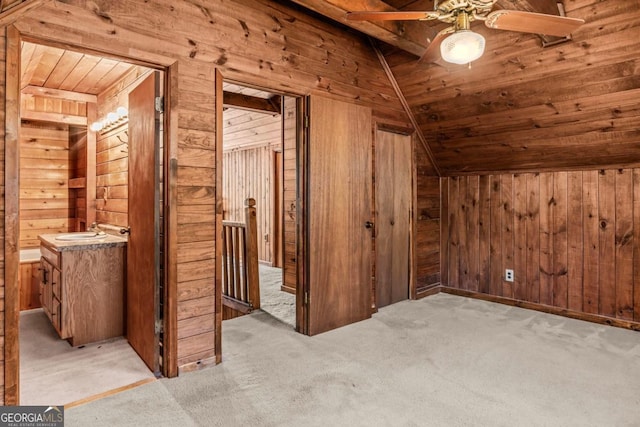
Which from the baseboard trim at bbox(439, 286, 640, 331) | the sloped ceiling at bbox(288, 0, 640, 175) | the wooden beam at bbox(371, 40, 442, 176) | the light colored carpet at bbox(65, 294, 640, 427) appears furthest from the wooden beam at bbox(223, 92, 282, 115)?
the baseboard trim at bbox(439, 286, 640, 331)

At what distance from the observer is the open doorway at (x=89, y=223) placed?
2391 mm

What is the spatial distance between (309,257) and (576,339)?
2.26m

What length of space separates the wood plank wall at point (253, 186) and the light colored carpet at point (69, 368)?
10.2ft

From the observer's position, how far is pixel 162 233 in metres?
2.39

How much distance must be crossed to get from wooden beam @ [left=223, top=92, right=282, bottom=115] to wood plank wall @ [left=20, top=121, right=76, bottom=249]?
2.22 metres

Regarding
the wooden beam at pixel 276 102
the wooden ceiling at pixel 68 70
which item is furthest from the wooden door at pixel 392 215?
the wooden ceiling at pixel 68 70

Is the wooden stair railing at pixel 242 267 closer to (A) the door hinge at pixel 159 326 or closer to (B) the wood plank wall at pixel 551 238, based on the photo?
(A) the door hinge at pixel 159 326

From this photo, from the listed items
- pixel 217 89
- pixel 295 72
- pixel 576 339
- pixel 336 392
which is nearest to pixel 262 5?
pixel 295 72

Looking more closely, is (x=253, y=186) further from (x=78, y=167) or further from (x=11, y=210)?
(x=11, y=210)

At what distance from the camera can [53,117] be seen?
427 centimetres

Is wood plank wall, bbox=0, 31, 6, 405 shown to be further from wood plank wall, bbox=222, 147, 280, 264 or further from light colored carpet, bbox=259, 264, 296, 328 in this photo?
wood plank wall, bbox=222, 147, 280, 264

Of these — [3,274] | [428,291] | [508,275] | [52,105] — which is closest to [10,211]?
[3,274]

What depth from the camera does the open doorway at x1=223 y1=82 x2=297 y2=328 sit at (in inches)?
173

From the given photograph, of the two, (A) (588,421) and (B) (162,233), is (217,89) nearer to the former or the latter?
(B) (162,233)
